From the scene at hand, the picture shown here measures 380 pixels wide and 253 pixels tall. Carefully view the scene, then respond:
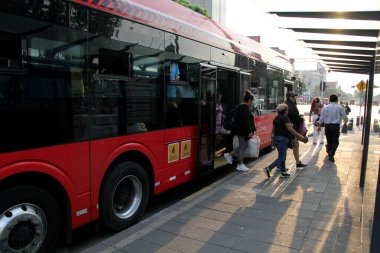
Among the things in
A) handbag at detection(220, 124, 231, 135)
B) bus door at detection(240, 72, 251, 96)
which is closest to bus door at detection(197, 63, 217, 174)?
handbag at detection(220, 124, 231, 135)

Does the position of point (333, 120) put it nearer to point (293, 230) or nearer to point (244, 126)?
point (244, 126)

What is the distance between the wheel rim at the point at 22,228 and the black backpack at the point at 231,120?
460cm

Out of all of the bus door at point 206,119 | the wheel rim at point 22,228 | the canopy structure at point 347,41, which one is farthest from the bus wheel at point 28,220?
the canopy structure at point 347,41

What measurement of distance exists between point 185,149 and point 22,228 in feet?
9.71

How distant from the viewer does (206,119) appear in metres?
6.35

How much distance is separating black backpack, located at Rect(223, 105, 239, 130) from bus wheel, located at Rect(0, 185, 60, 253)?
443cm

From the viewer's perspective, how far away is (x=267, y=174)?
6902 millimetres

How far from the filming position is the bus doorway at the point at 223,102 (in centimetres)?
708

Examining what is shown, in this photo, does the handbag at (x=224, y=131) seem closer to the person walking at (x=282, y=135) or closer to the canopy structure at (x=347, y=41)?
the person walking at (x=282, y=135)

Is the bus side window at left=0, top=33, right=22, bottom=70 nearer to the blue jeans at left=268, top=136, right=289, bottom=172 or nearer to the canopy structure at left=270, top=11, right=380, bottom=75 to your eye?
the canopy structure at left=270, top=11, right=380, bottom=75

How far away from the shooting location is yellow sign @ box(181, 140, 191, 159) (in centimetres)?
562

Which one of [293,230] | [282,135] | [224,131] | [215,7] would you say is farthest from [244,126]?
[215,7]

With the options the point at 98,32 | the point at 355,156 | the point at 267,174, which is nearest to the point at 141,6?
the point at 98,32

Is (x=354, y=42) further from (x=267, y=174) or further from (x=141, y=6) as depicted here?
(x=141, y=6)
